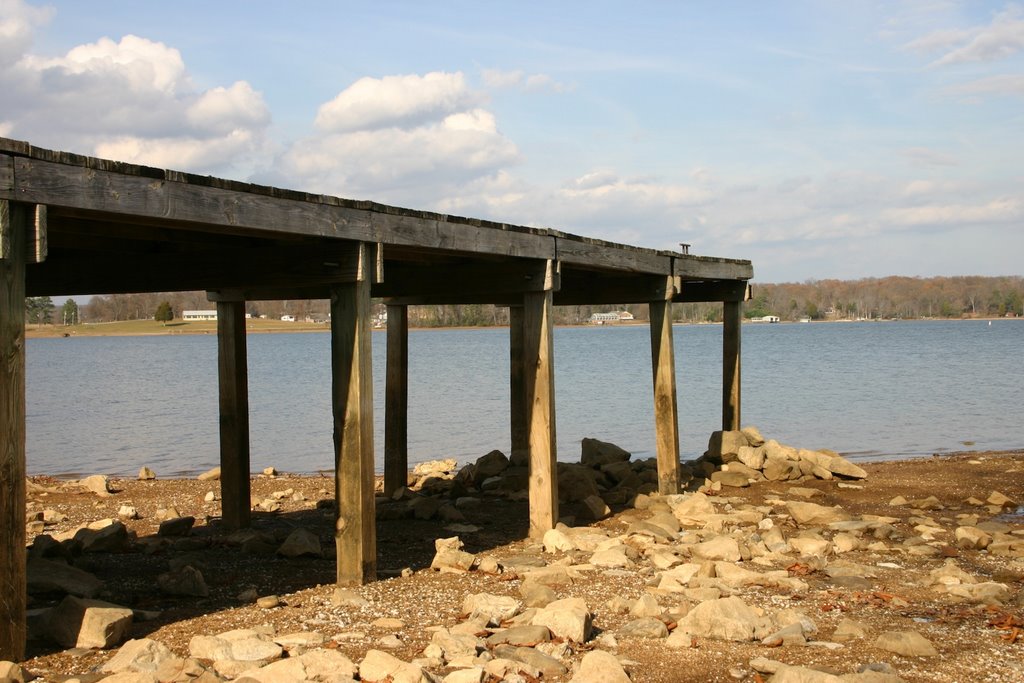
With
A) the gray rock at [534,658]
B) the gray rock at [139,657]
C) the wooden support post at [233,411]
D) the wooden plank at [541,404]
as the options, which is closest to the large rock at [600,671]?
the gray rock at [534,658]

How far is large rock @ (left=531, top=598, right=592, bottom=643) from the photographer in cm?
687

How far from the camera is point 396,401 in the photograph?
14891 mm

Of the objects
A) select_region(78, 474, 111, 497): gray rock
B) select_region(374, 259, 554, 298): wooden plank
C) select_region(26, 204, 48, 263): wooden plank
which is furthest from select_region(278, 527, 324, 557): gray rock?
select_region(78, 474, 111, 497): gray rock

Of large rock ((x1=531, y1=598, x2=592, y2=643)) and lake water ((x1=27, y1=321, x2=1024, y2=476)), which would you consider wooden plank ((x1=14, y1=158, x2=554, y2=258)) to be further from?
lake water ((x1=27, y1=321, x2=1024, y2=476))

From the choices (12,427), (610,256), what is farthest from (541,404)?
(12,427)

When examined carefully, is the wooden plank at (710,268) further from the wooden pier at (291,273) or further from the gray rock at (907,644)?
the gray rock at (907,644)

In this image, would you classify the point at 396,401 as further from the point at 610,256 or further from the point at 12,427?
the point at 12,427

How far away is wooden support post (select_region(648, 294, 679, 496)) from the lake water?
987 centimetres

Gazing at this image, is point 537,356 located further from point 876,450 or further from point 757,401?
point 757,401

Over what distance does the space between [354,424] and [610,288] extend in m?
6.86

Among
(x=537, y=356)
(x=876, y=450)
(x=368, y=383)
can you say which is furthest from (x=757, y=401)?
(x=368, y=383)

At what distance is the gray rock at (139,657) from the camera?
19.1 ft

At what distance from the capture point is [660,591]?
8453mm

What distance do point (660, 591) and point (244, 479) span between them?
18.5 feet
